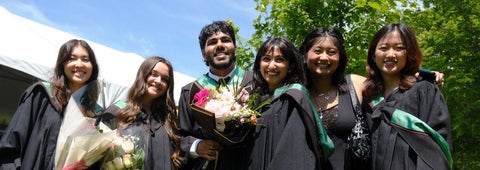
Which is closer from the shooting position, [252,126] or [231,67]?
[252,126]

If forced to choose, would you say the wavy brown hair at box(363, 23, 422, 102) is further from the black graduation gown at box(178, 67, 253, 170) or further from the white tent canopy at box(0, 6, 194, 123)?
the white tent canopy at box(0, 6, 194, 123)

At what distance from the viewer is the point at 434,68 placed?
9.88 meters

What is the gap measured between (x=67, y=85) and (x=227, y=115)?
1336 mm

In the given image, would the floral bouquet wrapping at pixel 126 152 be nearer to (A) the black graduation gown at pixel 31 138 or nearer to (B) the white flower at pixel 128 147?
(B) the white flower at pixel 128 147

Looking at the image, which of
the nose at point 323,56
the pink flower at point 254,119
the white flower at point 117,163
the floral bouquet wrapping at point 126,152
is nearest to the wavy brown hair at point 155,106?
the floral bouquet wrapping at point 126,152

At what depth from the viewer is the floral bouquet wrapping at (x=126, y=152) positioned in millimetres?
3016

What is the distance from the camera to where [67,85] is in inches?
135

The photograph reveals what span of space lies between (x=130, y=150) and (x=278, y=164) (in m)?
1.00

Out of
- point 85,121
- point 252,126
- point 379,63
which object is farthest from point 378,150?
point 85,121

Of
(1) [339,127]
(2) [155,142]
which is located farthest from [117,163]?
(1) [339,127]

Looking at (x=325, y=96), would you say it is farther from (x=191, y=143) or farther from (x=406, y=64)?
(x=191, y=143)

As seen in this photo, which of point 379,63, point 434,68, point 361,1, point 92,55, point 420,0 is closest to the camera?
point 379,63

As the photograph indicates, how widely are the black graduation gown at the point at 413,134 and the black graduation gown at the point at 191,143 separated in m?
0.86

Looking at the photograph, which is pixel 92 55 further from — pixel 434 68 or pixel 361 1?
pixel 434 68
